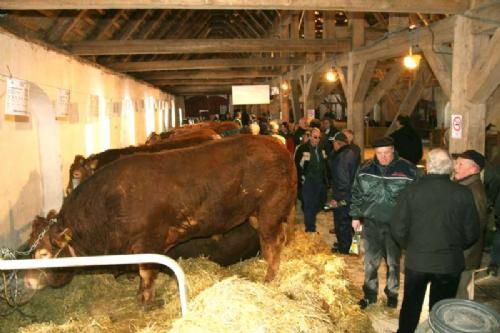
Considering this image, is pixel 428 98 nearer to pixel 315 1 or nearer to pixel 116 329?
pixel 315 1

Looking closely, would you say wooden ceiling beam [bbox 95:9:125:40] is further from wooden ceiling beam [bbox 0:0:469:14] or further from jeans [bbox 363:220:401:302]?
jeans [bbox 363:220:401:302]

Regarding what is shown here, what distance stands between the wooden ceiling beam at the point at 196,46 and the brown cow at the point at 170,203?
4.87m

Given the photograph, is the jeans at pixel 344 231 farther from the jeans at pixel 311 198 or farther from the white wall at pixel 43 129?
the white wall at pixel 43 129

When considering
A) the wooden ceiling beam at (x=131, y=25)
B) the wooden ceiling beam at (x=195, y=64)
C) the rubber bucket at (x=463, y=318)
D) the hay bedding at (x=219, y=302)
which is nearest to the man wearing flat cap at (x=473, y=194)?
the hay bedding at (x=219, y=302)

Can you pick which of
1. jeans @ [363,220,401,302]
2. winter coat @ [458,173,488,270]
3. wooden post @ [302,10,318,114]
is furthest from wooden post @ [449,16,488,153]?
wooden post @ [302,10,318,114]

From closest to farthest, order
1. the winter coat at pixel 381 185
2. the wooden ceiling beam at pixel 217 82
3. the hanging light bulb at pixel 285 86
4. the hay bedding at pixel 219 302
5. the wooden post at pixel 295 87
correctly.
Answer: the hay bedding at pixel 219 302, the winter coat at pixel 381 185, the wooden post at pixel 295 87, the hanging light bulb at pixel 285 86, the wooden ceiling beam at pixel 217 82

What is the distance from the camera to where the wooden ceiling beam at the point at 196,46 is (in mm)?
9180

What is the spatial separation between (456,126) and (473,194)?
2.29 meters

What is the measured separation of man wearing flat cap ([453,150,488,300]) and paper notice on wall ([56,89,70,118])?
675 centimetres

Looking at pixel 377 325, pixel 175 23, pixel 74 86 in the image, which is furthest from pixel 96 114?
pixel 377 325

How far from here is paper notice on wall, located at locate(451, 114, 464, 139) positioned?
6.18 meters

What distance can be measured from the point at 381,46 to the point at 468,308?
703 centimetres

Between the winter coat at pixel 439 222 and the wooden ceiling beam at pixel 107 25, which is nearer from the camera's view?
the winter coat at pixel 439 222

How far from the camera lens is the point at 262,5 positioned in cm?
532
